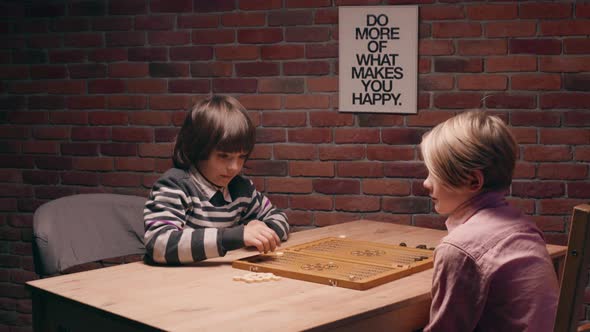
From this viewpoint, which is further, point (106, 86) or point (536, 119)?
point (106, 86)

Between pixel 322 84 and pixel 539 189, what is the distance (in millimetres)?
1094

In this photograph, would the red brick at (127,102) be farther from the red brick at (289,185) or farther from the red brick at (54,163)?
the red brick at (289,185)

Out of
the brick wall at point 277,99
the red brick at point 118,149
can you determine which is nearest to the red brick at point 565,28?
the brick wall at point 277,99

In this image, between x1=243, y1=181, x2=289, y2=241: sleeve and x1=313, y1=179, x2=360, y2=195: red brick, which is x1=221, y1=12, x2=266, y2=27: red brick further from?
x1=243, y1=181, x2=289, y2=241: sleeve

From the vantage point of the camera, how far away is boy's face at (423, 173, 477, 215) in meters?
1.92

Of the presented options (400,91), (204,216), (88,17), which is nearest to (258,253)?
(204,216)

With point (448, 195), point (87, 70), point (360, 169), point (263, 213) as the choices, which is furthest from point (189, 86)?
point (448, 195)

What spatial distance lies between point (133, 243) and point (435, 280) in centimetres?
145

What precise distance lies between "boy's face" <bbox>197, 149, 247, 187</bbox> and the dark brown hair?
2 cm

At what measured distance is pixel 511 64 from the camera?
10.7 feet

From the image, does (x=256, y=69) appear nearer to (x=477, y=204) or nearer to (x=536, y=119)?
(x=536, y=119)

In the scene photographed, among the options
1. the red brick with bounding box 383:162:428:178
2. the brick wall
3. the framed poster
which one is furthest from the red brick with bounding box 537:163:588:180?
the framed poster

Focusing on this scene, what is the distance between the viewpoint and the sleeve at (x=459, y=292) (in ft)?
5.81

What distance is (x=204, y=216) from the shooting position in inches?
102
